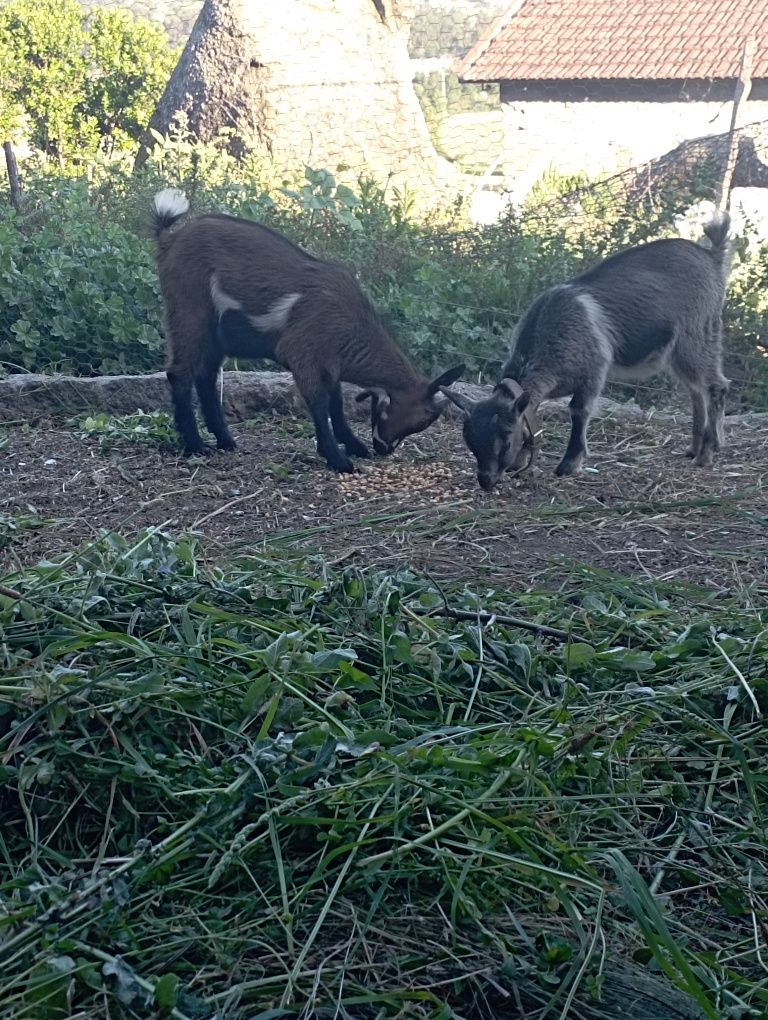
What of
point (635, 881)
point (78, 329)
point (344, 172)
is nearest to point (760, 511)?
point (635, 881)

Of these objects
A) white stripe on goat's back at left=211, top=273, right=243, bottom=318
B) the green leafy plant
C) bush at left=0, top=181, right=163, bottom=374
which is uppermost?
white stripe on goat's back at left=211, top=273, right=243, bottom=318

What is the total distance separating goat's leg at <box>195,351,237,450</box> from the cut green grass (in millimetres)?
3052

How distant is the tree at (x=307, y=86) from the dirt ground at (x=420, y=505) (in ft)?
30.4

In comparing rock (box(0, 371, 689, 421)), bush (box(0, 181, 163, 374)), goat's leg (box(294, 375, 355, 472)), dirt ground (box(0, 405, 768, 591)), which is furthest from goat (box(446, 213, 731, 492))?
bush (box(0, 181, 163, 374))

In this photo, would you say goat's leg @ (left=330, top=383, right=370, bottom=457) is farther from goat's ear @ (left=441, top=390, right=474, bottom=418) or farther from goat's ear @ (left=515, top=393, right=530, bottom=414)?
goat's ear @ (left=515, top=393, right=530, bottom=414)

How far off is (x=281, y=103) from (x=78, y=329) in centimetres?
841

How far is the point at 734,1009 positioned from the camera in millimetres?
2465

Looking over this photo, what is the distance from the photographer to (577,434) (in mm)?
6773

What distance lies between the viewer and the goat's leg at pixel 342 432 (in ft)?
23.4

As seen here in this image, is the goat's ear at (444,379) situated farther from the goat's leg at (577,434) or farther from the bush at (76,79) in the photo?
the bush at (76,79)

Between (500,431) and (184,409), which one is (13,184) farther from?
(500,431)

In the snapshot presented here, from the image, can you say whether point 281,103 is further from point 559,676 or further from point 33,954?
point 33,954

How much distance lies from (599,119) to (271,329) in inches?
573

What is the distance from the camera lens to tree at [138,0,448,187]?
Result: 1552 cm
